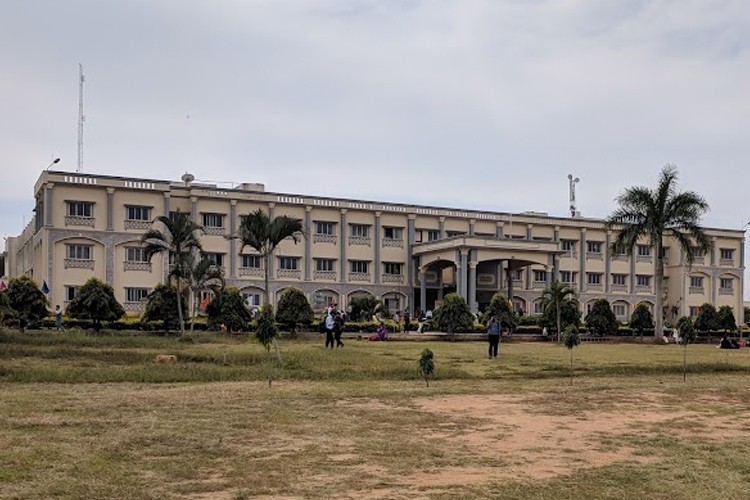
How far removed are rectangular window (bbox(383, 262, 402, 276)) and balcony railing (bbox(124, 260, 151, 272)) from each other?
17430 millimetres

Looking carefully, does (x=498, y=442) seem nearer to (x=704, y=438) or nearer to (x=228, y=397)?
(x=704, y=438)

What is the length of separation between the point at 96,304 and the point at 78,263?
604 inches

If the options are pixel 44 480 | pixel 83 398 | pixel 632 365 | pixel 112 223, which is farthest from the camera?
pixel 112 223

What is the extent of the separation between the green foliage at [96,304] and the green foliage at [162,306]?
148 cm

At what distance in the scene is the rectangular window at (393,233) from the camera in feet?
202

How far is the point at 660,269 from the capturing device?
44688 millimetres

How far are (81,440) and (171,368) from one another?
389 inches

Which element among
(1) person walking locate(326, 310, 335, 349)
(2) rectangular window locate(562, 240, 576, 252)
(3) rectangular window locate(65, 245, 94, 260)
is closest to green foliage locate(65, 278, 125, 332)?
(1) person walking locate(326, 310, 335, 349)

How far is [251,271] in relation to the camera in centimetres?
5669

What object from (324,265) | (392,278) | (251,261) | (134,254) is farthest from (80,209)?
(392,278)

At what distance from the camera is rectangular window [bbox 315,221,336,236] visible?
59.0m

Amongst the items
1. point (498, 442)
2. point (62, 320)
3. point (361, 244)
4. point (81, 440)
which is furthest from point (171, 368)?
point (361, 244)

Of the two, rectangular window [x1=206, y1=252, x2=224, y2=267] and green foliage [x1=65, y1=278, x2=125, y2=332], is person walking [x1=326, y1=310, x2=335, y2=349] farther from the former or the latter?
rectangular window [x1=206, y1=252, x2=224, y2=267]

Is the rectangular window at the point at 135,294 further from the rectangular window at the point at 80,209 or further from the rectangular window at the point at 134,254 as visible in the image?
the rectangular window at the point at 80,209
